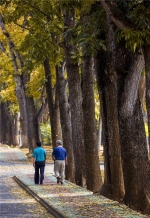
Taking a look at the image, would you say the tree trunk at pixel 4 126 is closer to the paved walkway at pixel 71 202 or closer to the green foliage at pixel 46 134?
the green foliage at pixel 46 134

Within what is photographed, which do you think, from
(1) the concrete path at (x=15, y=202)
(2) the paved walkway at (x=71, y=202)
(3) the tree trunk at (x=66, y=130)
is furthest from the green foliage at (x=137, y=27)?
(3) the tree trunk at (x=66, y=130)

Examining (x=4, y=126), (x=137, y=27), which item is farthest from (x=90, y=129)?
(x=4, y=126)

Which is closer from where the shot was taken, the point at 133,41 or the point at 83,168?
the point at 133,41

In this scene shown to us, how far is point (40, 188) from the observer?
20.7 m

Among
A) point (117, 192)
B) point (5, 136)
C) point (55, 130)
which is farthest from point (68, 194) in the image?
point (5, 136)

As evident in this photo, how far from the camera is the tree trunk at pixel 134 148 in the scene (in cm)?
1452

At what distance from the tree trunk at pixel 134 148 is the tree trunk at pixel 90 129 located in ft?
16.3

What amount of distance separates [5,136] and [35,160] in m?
49.5

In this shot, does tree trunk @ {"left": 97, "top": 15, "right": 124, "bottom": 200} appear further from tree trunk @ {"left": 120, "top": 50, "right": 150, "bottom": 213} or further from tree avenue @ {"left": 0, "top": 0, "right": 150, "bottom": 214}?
tree trunk @ {"left": 120, "top": 50, "right": 150, "bottom": 213}

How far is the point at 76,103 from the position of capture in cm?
2248

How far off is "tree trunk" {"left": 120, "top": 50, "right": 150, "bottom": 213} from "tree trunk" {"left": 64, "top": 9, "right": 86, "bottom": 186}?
7.13 m

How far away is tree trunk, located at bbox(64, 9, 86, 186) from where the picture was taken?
22.1 m

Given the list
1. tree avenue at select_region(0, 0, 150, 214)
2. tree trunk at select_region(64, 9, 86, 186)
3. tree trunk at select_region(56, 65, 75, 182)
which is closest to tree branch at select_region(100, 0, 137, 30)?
tree avenue at select_region(0, 0, 150, 214)

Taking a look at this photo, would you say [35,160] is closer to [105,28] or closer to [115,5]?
[105,28]
